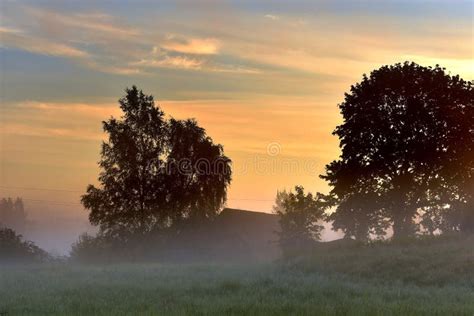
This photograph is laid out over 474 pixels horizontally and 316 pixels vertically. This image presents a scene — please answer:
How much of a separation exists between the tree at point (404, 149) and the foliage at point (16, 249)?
33101 millimetres

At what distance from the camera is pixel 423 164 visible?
172 feet

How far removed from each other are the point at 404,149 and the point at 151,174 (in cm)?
2313

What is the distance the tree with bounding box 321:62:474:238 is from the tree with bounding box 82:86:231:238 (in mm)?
12020

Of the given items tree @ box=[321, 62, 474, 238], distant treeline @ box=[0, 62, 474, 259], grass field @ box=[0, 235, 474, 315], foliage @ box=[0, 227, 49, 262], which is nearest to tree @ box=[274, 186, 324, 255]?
distant treeline @ box=[0, 62, 474, 259]

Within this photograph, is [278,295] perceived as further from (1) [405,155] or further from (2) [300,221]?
(2) [300,221]

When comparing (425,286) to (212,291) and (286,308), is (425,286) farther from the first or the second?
(286,308)

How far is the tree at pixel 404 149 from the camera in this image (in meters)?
52.6

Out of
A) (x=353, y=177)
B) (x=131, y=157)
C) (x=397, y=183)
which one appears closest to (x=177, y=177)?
(x=131, y=157)

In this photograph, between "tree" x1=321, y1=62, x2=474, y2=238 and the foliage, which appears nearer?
"tree" x1=321, y1=62, x2=474, y2=238

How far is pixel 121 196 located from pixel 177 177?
5646 millimetres

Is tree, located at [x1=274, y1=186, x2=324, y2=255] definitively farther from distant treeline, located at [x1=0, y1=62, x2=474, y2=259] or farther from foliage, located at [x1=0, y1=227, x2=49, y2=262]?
foliage, located at [x1=0, y1=227, x2=49, y2=262]

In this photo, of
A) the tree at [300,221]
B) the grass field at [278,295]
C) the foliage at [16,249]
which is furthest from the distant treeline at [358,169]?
the grass field at [278,295]

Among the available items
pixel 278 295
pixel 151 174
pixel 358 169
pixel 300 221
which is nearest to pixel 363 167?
pixel 358 169

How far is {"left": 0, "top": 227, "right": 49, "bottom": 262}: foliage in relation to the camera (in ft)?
213
